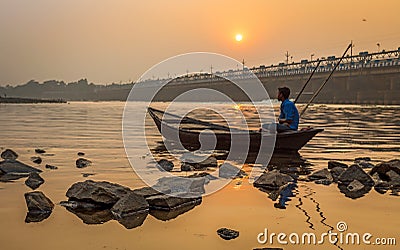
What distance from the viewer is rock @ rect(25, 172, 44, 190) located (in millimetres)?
13308

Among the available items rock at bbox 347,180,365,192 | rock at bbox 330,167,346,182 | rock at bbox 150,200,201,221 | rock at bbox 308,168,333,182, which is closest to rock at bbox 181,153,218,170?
rock at bbox 308,168,333,182

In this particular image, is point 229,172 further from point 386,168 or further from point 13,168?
point 13,168

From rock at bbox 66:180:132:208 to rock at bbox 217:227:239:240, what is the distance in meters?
2.63

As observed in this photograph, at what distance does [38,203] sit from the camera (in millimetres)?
10602

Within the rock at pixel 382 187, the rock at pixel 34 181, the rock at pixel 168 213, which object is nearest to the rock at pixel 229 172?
the rock at pixel 382 187

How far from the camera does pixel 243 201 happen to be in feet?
39.1

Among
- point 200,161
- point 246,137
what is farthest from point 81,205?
point 246,137

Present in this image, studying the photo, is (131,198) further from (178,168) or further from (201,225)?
(178,168)

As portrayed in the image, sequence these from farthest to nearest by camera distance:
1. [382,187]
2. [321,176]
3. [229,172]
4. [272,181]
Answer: [229,172]
[321,176]
[272,181]
[382,187]

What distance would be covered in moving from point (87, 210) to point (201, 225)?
8.13 feet

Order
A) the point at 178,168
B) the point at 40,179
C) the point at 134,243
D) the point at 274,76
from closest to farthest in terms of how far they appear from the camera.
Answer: the point at 134,243 < the point at 40,179 < the point at 178,168 < the point at 274,76

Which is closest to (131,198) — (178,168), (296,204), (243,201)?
(243,201)

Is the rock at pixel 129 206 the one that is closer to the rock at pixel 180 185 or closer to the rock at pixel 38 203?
the rock at pixel 180 185

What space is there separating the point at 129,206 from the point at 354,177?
682 centimetres
